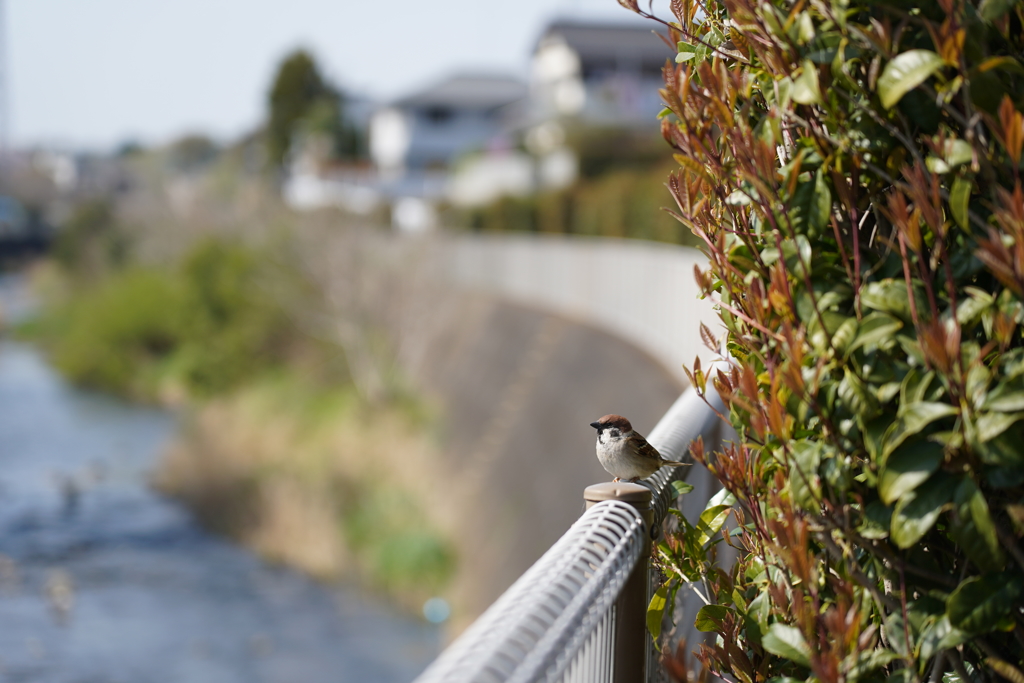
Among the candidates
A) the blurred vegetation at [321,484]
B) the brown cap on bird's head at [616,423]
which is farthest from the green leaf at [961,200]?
the blurred vegetation at [321,484]

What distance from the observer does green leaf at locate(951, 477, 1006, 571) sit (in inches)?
63.1

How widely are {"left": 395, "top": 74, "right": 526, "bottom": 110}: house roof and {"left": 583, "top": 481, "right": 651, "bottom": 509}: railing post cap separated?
7219 cm

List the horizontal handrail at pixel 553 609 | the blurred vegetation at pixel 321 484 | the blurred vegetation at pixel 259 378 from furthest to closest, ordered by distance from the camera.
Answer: the blurred vegetation at pixel 259 378, the blurred vegetation at pixel 321 484, the horizontal handrail at pixel 553 609

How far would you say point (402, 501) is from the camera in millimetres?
19969

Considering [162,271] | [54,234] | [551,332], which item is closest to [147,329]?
[162,271]

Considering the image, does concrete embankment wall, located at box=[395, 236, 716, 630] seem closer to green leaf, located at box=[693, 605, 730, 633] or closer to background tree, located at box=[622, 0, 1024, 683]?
green leaf, located at box=[693, 605, 730, 633]

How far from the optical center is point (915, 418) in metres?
1.63

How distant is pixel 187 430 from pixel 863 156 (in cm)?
2817

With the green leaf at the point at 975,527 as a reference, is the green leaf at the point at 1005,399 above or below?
above

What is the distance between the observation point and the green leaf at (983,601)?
1.67 m

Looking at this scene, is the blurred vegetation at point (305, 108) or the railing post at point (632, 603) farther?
the blurred vegetation at point (305, 108)

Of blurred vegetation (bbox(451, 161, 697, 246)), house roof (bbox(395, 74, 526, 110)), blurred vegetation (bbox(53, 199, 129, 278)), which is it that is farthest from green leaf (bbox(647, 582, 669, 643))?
house roof (bbox(395, 74, 526, 110))

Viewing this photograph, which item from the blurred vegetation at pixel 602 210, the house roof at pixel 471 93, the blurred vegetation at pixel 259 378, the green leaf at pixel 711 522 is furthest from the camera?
the house roof at pixel 471 93

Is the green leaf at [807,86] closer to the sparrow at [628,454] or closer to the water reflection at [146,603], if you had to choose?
the sparrow at [628,454]
